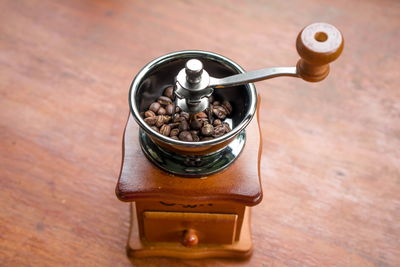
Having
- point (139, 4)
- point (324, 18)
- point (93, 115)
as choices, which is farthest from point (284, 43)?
point (93, 115)

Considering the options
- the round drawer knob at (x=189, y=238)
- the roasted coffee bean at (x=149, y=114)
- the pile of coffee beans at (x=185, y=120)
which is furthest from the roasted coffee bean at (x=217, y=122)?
the round drawer knob at (x=189, y=238)

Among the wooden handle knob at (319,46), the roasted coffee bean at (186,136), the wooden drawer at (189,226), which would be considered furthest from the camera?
the wooden drawer at (189,226)

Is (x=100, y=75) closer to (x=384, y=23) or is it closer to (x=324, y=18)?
(x=324, y=18)

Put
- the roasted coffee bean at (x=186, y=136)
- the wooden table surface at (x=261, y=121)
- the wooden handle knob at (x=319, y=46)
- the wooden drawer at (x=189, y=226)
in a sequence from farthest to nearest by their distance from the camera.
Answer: the wooden table surface at (x=261, y=121), the wooden drawer at (x=189, y=226), the roasted coffee bean at (x=186, y=136), the wooden handle knob at (x=319, y=46)

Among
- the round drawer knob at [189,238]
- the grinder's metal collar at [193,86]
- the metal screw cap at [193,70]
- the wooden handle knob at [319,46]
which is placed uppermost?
→ the wooden handle knob at [319,46]

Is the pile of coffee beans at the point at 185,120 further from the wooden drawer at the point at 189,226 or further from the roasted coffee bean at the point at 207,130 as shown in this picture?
the wooden drawer at the point at 189,226

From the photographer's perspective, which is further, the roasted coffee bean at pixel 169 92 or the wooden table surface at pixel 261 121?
the wooden table surface at pixel 261 121

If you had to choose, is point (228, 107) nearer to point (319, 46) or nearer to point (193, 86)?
point (193, 86)
